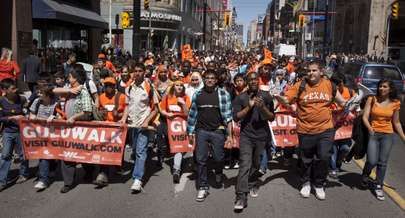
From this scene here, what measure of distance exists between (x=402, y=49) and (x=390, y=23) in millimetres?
10978

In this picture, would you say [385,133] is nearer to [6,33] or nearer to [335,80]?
[335,80]

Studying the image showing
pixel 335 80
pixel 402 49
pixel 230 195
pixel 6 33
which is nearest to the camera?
pixel 230 195

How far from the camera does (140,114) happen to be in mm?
7262

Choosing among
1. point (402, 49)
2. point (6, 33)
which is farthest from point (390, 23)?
point (6, 33)

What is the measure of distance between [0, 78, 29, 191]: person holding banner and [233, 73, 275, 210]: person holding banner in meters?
3.08

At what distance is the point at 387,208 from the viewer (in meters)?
6.45

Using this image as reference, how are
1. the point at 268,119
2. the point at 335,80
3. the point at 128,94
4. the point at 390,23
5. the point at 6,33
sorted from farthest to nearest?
the point at 390,23
the point at 6,33
the point at 335,80
the point at 128,94
the point at 268,119

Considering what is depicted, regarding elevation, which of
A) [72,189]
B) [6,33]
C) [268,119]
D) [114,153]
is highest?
[6,33]

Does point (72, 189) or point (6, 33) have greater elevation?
point (6, 33)

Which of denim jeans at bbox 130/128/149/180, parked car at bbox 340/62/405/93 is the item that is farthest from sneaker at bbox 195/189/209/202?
parked car at bbox 340/62/405/93

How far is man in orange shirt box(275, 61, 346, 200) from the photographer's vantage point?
6590 millimetres

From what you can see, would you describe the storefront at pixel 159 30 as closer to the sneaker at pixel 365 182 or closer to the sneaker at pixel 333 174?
the sneaker at pixel 333 174

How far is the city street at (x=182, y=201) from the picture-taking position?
6.07 metres

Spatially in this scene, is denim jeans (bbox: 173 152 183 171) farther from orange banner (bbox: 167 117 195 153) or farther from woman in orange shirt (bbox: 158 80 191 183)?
orange banner (bbox: 167 117 195 153)
